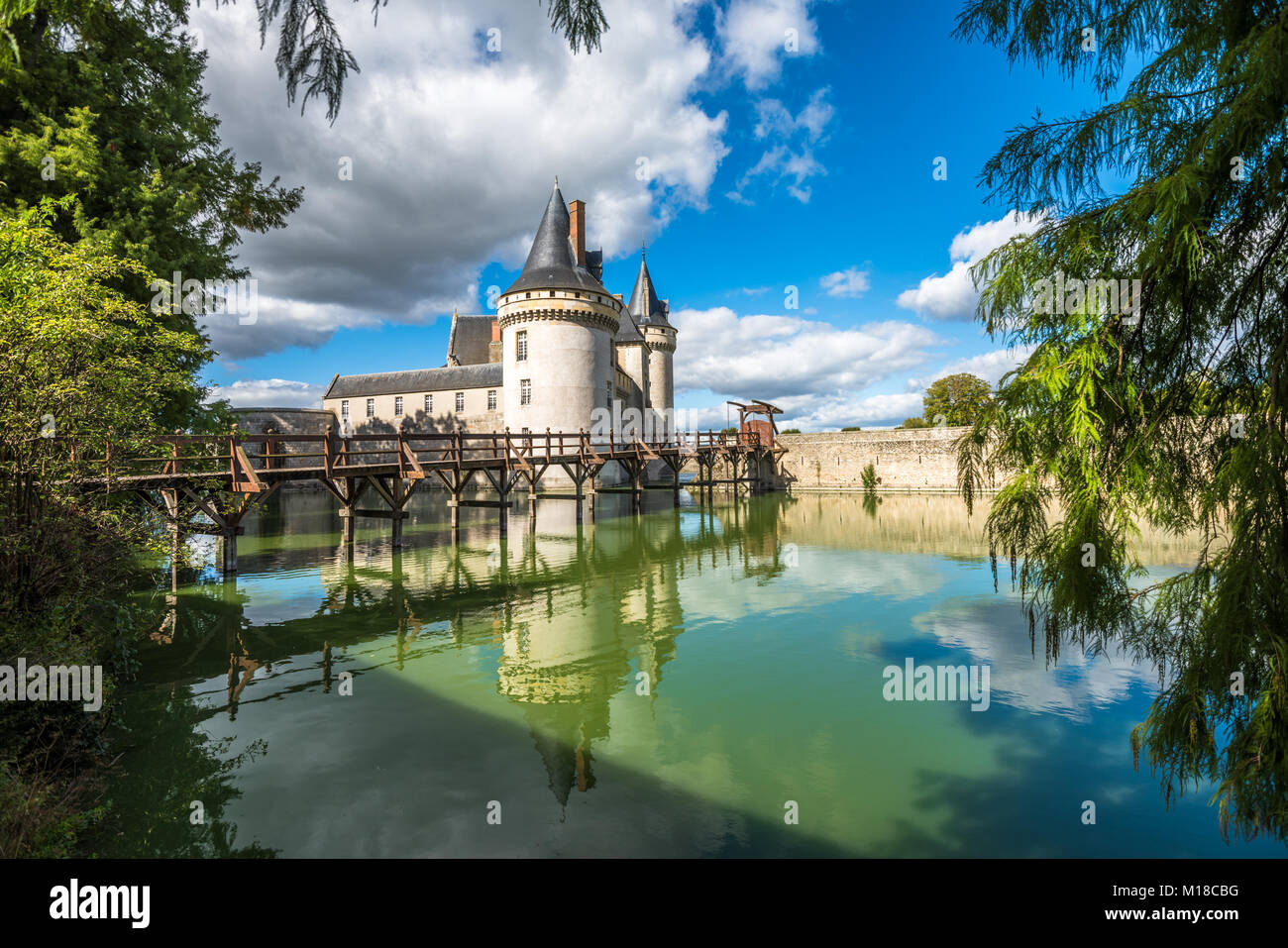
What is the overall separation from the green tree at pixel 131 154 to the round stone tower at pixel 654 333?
34600mm

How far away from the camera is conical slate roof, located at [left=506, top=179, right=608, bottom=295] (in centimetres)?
3381

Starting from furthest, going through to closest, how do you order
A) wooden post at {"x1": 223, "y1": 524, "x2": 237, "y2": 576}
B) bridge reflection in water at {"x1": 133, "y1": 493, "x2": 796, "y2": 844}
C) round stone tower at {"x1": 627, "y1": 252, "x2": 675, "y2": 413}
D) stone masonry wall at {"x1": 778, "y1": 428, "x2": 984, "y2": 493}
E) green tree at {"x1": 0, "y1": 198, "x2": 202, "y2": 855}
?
round stone tower at {"x1": 627, "y1": 252, "x2": 675, "y2": 413}
stone masonry wall at {"x1": 778, "y1": 428, "x2": 984, "y2": 493}
wooden post at {"x1": 223, "y1": 524, "x2": 237, "y2": 576}
bridge reflection in water at {"x1": 133, "y1": 493, "x2": 796, "y2": 844}
green tree at {"x1": 0, "y1": 198, "x2": 202, "y2": 855}

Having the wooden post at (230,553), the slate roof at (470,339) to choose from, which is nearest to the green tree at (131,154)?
the wooden post at (230,553)

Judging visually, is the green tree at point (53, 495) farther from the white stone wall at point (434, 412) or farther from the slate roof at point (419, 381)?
the slate roof at point (419, 381)

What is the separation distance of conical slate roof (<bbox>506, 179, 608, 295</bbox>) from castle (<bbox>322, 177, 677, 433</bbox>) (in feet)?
0.20

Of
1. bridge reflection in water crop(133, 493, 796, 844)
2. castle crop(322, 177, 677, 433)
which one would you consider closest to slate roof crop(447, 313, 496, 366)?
castle crop(322, 177, 677, 433)

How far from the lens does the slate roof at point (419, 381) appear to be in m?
42.3

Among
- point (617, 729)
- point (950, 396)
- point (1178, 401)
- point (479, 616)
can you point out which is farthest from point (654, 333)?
point (1178, 401)

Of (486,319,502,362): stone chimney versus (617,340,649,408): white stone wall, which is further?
(486,319,502,362): stone chimney

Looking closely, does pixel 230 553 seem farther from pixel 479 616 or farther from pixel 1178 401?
pixel 1178 401

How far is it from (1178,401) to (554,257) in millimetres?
35032

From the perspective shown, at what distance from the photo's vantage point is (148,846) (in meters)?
3.73

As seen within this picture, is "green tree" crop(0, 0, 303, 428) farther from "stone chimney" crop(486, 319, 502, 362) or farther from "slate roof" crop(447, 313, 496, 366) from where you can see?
"slate roof" crop(447, 313, 496, 366)
